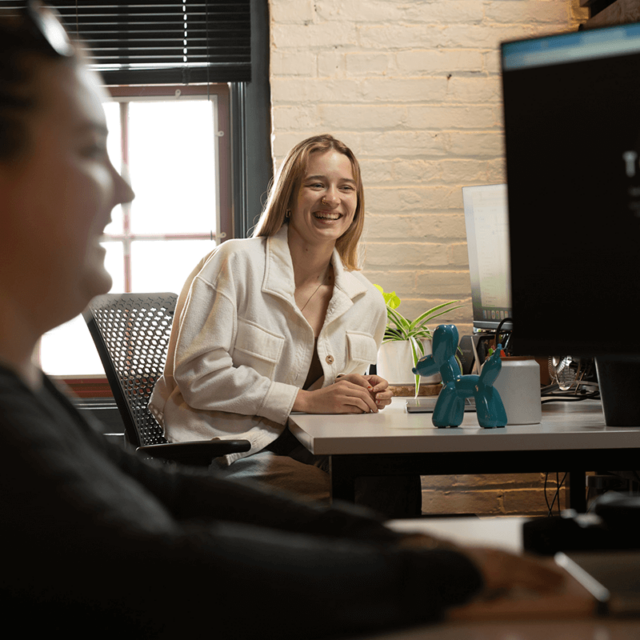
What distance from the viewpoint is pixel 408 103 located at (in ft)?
8.59

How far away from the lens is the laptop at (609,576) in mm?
413

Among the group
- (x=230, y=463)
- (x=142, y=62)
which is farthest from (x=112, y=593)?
(x=142, y=62)

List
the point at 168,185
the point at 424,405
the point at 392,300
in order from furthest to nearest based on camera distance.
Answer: the point at 168,185
the point at 392,300
the point at 424,405

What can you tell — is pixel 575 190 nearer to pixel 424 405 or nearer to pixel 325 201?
pixel 424 405

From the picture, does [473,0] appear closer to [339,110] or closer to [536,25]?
[536,25]

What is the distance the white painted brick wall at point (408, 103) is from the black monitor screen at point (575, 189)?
1935mm

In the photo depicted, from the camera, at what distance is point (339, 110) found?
2.58 meters

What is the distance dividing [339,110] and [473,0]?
0.65m

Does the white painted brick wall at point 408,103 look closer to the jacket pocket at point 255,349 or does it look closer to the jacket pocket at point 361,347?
the jacket pocket at point 361,347

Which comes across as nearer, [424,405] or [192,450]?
[192,450]

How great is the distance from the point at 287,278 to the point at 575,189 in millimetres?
1329

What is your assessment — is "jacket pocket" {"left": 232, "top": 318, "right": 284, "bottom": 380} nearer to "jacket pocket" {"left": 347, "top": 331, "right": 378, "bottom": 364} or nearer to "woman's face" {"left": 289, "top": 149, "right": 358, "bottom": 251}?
"jacket pocket" {"left": 347, "top": 331, "right": 378, "bottom": 364}

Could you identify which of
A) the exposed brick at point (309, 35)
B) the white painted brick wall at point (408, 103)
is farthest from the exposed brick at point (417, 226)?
the exposed brick at point (309, 35)

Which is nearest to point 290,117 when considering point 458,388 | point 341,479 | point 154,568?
point 458,388
